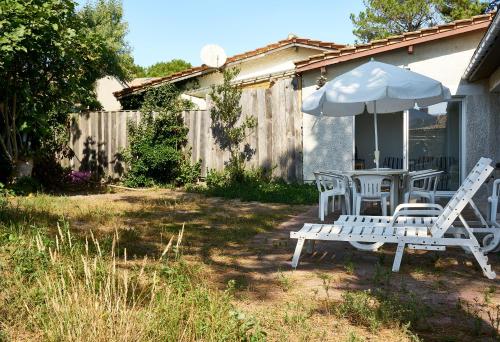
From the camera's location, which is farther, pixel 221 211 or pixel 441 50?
pixel 441 50

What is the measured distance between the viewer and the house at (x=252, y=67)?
49.9 ft

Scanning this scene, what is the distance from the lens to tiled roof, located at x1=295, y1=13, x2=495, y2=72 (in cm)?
1012

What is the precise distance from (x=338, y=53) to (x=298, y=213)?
4.46 meters

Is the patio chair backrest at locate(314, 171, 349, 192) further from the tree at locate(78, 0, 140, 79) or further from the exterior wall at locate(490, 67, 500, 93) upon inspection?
the tree at locate(78, 0, 140, 79)

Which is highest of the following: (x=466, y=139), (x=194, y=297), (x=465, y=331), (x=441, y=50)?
(x=441, y=50)

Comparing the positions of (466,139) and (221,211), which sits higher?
(466,139)

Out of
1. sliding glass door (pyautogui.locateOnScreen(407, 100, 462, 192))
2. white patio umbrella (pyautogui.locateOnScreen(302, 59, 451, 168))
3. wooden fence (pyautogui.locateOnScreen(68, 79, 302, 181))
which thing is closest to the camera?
white patio umbrella (pyautogui.locateOnScreen(302, 59, 451, 168))

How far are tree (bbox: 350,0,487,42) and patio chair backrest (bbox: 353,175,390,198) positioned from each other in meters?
23.3

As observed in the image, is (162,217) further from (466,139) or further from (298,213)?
(466,139)

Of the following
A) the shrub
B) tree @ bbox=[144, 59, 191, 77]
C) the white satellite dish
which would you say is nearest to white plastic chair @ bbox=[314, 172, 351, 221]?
the shrub

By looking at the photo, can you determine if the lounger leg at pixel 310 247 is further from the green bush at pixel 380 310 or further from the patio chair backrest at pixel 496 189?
the patio chair backrest at pixel 496 189

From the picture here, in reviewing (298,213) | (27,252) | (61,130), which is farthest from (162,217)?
(61,130)

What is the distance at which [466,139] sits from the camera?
10.4m

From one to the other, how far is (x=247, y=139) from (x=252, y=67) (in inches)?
215
